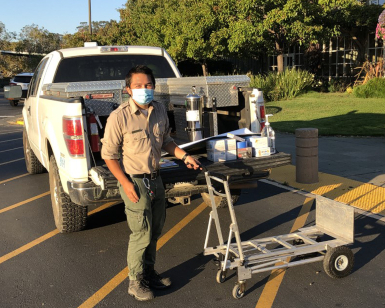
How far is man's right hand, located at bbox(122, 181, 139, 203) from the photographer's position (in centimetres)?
372

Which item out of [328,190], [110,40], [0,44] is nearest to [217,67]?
[110,40]

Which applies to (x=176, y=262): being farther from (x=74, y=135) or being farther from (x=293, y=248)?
(x=74, y=135)

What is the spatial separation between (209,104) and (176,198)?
1327 millimetres

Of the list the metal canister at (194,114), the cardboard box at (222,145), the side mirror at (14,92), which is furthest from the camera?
the side mirror at (14,92)

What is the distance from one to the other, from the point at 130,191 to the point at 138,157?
30cm

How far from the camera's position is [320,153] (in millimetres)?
10164

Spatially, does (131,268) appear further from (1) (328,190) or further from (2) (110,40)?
(2) (110,40)

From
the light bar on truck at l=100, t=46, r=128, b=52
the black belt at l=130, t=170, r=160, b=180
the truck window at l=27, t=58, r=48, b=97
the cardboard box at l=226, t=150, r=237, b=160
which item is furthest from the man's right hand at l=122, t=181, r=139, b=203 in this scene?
the truck window at l=27, t=58, r=48, b=97

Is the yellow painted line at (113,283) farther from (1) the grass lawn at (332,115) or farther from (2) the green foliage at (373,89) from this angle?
(2) the green foliage at (373,89)

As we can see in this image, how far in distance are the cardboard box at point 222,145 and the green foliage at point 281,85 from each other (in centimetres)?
1585

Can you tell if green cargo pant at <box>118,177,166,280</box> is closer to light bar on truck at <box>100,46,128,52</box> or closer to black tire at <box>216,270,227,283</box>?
black tire at <box>216,270,227,283</box>

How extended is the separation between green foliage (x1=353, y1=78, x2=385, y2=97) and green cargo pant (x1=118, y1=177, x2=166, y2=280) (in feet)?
54.4

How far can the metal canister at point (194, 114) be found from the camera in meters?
5.58

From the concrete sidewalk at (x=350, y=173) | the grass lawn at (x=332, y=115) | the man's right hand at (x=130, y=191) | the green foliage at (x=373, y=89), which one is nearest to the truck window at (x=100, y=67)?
the concrete sidewalk at (x=350, y=173)
